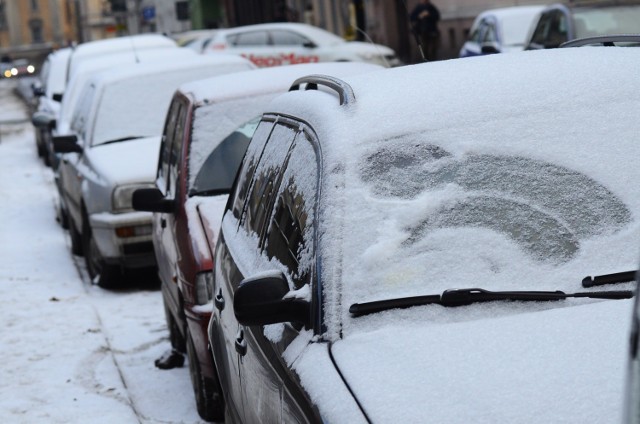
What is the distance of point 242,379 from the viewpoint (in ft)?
14.5

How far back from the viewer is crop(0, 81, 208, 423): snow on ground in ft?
23.9

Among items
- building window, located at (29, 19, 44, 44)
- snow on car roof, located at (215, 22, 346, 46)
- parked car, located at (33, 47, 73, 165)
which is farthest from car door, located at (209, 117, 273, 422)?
building window, located at (29, 19, 44, 44)

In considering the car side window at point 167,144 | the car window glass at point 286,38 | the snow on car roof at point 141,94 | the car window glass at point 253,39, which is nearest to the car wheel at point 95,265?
the snow on car roof at point 141,94

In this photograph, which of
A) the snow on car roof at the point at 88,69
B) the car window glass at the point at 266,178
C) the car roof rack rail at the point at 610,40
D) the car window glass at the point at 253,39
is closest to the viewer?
the car window glass at the point at 266,178

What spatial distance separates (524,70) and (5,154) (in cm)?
2422

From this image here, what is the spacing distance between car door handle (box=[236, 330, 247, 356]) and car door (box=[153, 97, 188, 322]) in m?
2.79

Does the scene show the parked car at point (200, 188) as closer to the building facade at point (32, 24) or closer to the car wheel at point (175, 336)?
the car wheel at point (175, 336)

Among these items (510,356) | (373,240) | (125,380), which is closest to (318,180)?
(373,240)

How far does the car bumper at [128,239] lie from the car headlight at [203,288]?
3.66 metres

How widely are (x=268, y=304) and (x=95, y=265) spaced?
775cm

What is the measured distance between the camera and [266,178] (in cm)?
482

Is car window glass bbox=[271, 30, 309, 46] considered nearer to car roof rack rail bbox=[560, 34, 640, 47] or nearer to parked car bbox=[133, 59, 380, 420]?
parked car bbox=[133, 59, 380, 420]

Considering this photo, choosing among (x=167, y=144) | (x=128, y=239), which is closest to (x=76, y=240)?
(x=128, y=239)

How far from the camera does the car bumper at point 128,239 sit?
10445 millimetres
